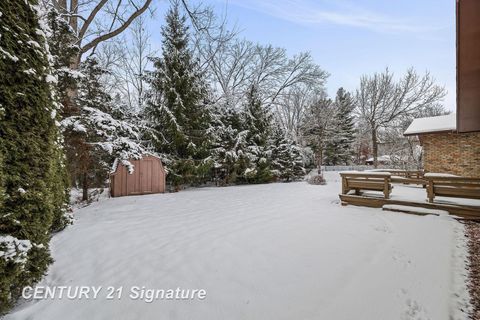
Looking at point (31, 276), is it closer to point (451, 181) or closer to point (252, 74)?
point (451, 181)

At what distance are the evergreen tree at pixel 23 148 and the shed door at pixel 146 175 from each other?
6.44 metres

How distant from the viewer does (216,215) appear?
16.7ft

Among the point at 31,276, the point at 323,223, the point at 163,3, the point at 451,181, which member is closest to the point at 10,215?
the point at 31,276

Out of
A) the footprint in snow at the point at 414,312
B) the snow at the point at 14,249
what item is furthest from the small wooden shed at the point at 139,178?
the footprint in snow at the point at 414,312

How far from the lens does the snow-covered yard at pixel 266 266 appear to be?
195 centimetres

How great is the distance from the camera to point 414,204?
5.36 meters

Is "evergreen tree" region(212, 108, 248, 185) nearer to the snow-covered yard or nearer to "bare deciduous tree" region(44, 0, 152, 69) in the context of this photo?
"bare deciduous tree" region(44, 0, 152, 69)

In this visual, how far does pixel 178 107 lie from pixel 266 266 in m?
8.56

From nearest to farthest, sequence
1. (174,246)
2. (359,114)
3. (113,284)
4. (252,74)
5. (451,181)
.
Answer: (113,284) → (174,246) → (451,181) → (252,74) → (359,114)

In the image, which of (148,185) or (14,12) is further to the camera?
(148,185)

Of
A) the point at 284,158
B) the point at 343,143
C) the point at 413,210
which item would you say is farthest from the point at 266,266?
the point at 343,143

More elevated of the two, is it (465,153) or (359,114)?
(359,114)

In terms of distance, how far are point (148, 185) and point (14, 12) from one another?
7.28 meters

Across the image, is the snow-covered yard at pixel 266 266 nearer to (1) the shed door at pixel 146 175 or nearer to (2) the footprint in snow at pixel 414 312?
(2) the footprint in snow at pixel 414 312
